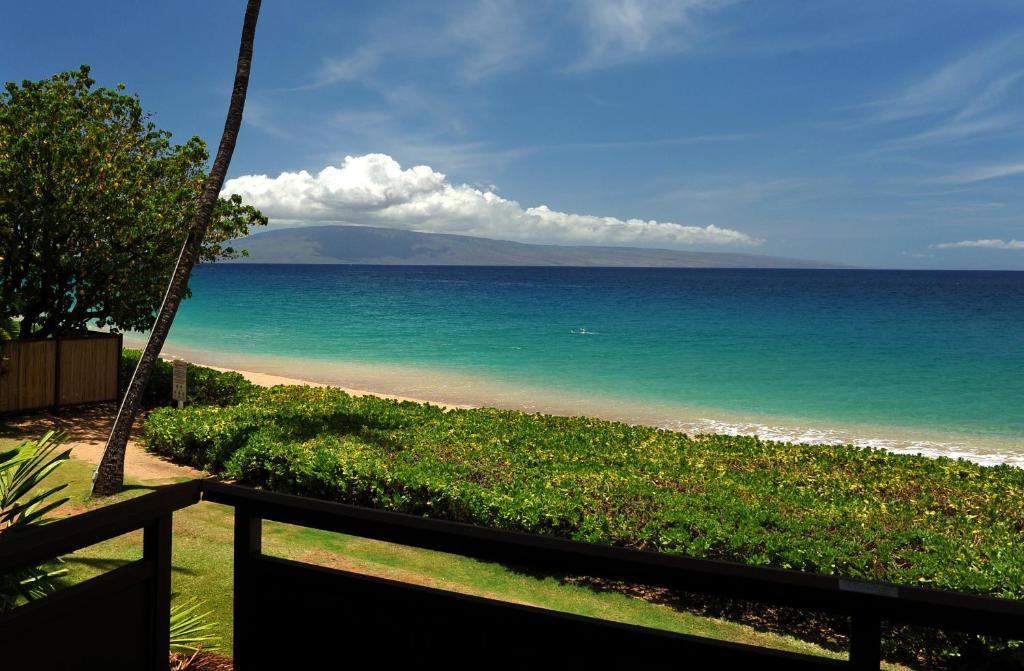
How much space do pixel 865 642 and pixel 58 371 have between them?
17.1m

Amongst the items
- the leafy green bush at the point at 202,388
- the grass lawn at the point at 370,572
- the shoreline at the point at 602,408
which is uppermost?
Answer: the leafy green bush at the point at 202,388

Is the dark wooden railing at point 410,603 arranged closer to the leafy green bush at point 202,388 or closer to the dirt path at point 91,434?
the dirt path at point 91,434

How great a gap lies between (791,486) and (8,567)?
896 cm

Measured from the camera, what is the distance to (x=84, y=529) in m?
2.26

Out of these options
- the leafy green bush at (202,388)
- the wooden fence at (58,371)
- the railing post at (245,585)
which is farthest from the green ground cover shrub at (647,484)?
the railing post at (245,585)

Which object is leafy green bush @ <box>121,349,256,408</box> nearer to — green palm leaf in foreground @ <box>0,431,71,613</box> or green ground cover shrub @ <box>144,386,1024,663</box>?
green ground cover shrub @ <box>144,386,1024,663</box>

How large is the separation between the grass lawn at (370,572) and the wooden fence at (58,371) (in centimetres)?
664

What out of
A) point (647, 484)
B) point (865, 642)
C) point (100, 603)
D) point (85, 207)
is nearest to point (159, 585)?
point (100, 603)

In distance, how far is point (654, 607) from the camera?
727 centimetres

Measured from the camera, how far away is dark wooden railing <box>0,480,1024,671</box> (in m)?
2.03

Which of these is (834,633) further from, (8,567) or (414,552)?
(8,567)

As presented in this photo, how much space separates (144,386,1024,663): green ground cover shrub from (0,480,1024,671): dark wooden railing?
199 inches

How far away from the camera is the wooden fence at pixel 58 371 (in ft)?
47.1

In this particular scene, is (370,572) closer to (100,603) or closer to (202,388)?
(100,603)
